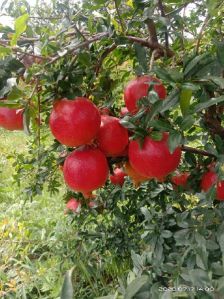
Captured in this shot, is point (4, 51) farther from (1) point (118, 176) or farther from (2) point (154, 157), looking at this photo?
(1) point (118, 176)

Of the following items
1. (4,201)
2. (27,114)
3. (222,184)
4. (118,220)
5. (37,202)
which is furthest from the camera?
(4,201)

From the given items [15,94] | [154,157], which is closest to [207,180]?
[154,157]

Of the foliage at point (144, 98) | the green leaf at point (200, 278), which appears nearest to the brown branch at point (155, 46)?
the foliage at point (144, 98)

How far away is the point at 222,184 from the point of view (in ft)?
2.90

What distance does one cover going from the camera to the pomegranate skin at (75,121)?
2.11 feet

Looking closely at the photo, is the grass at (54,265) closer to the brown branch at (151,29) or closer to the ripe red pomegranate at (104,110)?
the ripe red pomegranate at (104,110)

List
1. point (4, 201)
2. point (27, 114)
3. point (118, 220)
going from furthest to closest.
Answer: point (4, 201)
point (118, 220)
point (27, 114)

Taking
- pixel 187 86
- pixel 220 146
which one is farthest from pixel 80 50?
pixel 220 146

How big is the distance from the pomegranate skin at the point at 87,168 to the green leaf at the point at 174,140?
0.15 meters

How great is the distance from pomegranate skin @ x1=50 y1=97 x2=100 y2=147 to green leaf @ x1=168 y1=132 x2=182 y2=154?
13 cm

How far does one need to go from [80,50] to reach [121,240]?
0.99 meters

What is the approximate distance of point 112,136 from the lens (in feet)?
2.30

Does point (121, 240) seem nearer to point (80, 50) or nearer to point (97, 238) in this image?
point (97, 238)

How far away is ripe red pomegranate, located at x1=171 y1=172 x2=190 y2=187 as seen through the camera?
1.09 metres
